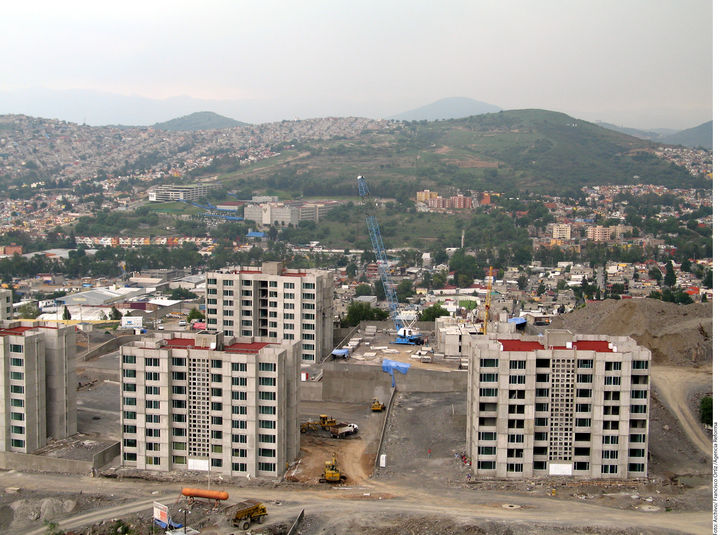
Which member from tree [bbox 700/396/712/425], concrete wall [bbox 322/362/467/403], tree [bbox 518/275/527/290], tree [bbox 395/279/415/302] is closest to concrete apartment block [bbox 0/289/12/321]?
concrete wall [bbox 322/362/467/403]

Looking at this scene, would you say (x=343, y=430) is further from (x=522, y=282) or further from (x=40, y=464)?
(x=522, y=282)

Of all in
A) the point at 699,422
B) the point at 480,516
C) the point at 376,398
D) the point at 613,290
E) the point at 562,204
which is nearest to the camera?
the point at 480,516

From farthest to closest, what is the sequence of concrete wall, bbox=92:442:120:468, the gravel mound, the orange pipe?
the gravel mound → concrete wall, bbox=92:442:120:468 → the orange pipe

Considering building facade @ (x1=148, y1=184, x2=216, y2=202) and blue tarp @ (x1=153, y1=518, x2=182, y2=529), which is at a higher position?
building facade @ (x1=148, y1=184, x2=216, y2=202)

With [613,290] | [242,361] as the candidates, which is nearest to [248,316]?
[242,361]

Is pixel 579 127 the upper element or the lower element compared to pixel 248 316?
upper

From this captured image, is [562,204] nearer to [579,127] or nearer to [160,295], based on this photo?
[579,127]

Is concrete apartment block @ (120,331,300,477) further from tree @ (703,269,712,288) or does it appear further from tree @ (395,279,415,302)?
tree @ (703,269,712,288)
